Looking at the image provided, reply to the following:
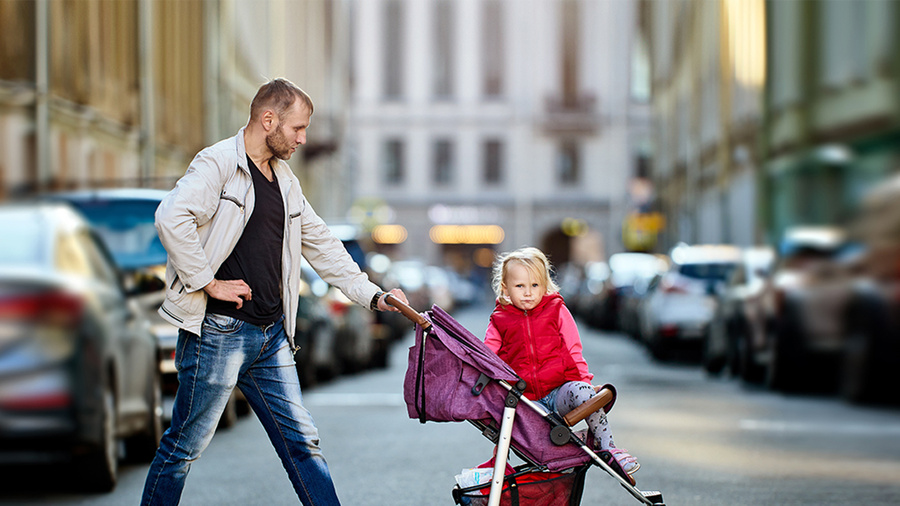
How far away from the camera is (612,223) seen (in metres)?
73.4

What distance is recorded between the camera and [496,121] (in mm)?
74750

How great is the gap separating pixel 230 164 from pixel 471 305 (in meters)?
61.1

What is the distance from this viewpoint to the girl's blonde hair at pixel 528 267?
5.24 meters

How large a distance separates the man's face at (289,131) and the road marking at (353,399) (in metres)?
8.85

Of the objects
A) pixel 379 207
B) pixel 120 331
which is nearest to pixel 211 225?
pixel 120 331

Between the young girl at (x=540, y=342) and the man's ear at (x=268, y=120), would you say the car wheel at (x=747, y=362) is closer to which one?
the young girl at (x=540, y=342)

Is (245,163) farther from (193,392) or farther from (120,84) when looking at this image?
(120,84)

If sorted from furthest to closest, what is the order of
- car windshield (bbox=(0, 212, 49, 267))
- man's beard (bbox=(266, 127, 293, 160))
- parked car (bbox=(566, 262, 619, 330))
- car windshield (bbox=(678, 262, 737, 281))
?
parked car (bbox=(566, 262, 619, 330)) < car windshield (bbox=(678, 262, 737, 281)) < car windshield (bbox=(0, 212, 49, 267)) < man's beard (bbox=(266, 127, 293, 160))

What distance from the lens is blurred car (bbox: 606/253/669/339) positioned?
97.1 ft

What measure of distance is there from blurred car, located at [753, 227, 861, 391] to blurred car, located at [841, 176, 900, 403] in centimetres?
27

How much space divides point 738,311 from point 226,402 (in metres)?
13.2

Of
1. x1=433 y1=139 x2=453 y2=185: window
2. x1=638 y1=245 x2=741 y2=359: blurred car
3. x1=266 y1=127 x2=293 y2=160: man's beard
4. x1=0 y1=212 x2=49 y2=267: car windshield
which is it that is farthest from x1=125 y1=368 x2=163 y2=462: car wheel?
x1=433 y1=139 x2=453 y2=185: window

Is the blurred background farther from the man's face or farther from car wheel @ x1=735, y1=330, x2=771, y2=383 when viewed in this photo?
the man's face

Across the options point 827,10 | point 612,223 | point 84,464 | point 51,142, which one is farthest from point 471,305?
point 84,464
